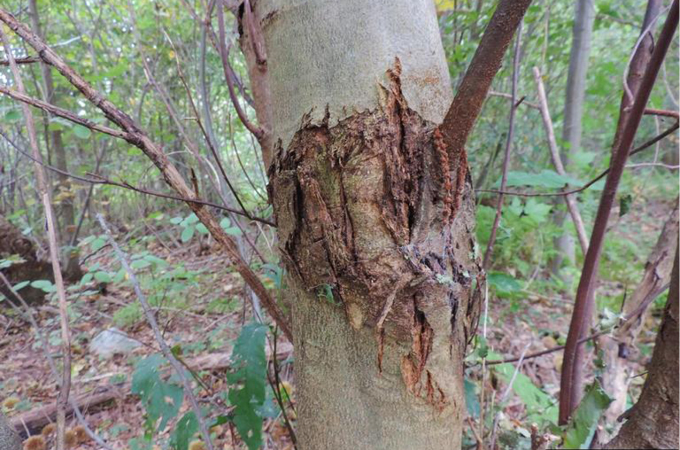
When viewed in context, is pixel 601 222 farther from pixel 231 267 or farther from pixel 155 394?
pixel 231 267

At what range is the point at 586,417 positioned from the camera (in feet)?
2.08

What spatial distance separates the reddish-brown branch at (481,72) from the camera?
40cm

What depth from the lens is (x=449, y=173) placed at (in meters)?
0.48

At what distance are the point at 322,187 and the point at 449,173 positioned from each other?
173 mm

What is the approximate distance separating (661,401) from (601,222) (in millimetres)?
305

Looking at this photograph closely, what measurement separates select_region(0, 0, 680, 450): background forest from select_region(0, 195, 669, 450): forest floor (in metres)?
0.01

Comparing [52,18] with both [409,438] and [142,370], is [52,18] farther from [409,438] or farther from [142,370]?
[409,438]

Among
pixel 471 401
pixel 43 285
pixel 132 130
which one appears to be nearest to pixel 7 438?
pixel 132 130

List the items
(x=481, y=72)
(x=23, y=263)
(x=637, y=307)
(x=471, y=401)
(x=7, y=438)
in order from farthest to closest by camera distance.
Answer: (x=23, y=263) < (x=471, y=401) < (x=637, y=307) < (x=7, y=438) < (x=481, y=72)

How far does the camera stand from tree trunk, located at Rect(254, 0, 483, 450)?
47 centimetres

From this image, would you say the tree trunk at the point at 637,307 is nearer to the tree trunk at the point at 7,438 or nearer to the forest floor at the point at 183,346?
the forest floor at the point at 183,346

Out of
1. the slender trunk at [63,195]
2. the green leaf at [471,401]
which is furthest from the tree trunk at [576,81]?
the slender trunk at [63,195]

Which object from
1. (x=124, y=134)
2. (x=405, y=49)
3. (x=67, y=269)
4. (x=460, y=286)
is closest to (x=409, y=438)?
(x=460, y=286)

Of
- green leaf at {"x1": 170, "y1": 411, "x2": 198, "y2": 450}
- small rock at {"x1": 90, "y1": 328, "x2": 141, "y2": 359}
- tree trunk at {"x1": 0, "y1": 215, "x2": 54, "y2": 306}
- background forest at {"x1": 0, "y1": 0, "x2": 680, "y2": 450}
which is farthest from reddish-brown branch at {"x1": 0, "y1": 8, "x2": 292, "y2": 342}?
tree trunk at {"x1": 0, "y1": 215, "x2": 54, "y2": 306}
